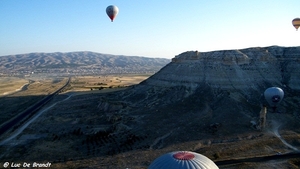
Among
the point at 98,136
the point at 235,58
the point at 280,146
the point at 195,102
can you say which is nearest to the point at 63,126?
the point at 98,136

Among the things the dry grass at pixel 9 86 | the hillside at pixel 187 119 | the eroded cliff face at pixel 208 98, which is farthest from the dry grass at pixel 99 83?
the eroded cliff face at pixel 208 98

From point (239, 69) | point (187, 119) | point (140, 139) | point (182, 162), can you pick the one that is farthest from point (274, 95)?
point (182, 162)

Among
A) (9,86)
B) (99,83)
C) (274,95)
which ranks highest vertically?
(274,95)

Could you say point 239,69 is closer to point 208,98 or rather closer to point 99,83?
point 208,98

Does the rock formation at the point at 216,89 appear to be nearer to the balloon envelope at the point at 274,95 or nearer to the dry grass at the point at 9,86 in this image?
the balloon envelope at the point at 274,95

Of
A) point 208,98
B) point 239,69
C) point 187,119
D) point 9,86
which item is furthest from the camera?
point 9,86
